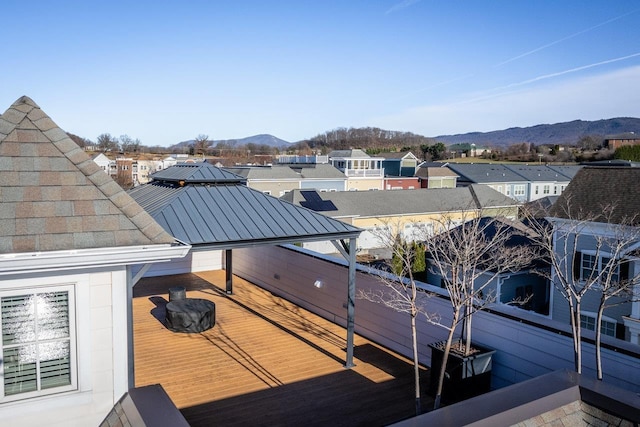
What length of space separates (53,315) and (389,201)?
29280 mm

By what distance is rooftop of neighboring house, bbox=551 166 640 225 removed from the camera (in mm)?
13734

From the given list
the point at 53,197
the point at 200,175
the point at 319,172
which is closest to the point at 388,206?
the point at 319,172

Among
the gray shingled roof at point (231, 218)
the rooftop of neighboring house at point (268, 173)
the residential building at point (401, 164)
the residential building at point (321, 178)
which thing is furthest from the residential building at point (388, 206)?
the residential building at point (401, 164)

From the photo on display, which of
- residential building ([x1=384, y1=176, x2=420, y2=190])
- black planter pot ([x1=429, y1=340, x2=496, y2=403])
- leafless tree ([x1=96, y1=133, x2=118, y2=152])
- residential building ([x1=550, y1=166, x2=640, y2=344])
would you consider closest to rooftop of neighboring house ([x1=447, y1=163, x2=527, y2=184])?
residential building ([x1=384, y1=176, x2=420, y2=190])

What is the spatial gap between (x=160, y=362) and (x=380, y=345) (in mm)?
3791

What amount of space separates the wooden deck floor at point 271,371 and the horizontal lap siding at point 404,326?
0.33m

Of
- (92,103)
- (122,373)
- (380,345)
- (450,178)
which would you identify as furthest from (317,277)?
(450,178)

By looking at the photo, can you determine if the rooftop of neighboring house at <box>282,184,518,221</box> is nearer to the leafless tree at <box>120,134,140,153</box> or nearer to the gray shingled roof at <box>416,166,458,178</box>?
the gray shingled roof at <box>416,166,458,178</box>

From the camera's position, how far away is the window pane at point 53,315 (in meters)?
4.50

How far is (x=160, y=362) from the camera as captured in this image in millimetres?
7988

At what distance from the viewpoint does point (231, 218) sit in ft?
24.7

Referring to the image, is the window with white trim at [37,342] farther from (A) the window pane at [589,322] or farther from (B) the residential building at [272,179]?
(B) the residential building at [272,179]

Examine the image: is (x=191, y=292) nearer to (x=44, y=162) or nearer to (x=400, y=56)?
(x=44, y=162)

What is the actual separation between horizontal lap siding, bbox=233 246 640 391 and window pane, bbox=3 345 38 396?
5.40m
